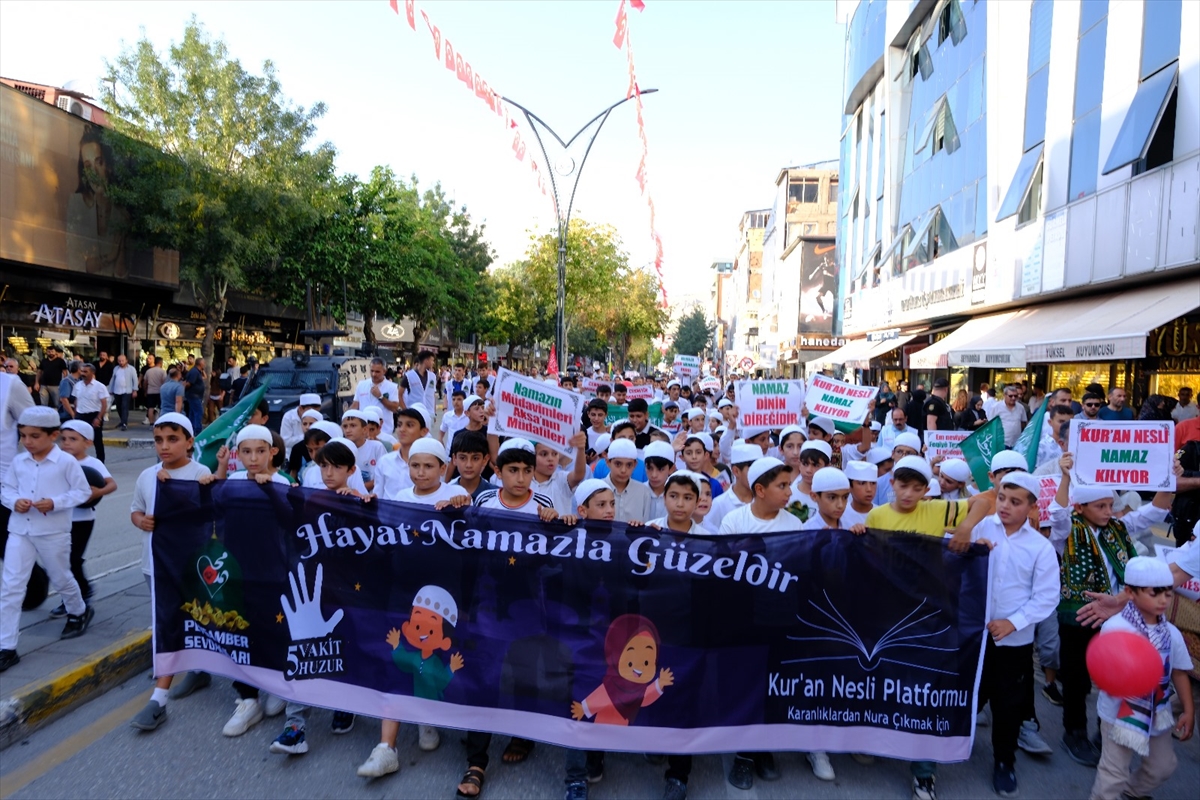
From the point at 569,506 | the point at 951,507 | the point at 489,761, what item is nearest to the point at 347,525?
the point at 489,761

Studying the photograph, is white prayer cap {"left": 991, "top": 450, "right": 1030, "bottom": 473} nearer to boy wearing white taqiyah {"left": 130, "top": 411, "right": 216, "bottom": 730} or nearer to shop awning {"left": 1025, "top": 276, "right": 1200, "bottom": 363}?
boy wearing white taqiyah {"left": 130, "top": 411, "right": 216, "bottom": 730}

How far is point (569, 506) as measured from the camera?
5.83 meters

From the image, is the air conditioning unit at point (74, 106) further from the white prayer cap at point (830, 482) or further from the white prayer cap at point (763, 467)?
the white prayer cap at point (830, 482)

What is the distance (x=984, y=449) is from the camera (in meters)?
6.72

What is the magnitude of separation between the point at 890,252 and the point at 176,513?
29678mm

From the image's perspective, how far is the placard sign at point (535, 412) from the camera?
5945 mm

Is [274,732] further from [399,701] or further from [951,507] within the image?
[951,507]

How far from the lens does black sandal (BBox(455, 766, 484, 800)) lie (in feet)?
12.1

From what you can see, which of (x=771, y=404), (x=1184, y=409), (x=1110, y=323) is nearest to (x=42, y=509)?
(x=771, y=404)

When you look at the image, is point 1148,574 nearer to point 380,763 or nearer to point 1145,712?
point 1145,712

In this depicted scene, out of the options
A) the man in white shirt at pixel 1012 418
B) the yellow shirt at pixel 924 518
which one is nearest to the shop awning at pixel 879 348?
the man in white shirt at pixel 1012 418

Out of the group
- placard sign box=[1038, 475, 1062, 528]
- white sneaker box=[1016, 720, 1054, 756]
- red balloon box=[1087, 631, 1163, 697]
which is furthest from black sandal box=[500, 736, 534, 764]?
placard sign box=[1038, 475, 1062, 528]

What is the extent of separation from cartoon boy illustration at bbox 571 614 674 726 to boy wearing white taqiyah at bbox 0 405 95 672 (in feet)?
11.3

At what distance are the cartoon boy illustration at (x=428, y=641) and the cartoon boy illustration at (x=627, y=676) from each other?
0.71 metres
